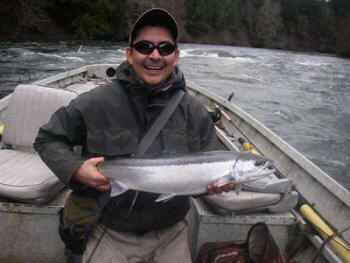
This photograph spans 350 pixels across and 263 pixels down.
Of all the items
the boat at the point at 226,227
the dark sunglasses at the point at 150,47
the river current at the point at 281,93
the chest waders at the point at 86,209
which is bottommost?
the river current at the point at 281,93

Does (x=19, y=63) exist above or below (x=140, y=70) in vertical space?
below

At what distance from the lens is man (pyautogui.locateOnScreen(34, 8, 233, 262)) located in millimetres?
2570

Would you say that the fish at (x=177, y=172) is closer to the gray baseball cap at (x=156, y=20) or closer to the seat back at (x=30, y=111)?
the gray baseball cap at (x=156, y=20)

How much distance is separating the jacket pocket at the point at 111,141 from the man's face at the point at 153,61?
1.31 ft

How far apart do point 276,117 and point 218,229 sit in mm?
11746

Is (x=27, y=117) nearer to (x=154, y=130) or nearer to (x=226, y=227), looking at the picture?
(x=154, y=130)

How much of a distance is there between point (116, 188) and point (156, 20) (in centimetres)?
122

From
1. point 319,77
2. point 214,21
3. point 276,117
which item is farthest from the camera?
point 214,21

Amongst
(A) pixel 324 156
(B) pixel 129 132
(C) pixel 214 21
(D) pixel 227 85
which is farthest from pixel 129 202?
(C) pixel 214 21

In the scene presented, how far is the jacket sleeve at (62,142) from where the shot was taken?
2.50 m

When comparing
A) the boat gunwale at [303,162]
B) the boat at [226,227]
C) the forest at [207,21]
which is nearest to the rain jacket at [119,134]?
the boat at [226,227]

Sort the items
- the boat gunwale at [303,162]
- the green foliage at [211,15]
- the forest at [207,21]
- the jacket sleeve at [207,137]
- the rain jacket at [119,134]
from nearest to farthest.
Result: the rain jacket at [119,134]
the jacket sleeve at [207,137]
the boat gunwale at [303,162]
the forest at [207,21]
the green foliage at [211,15]

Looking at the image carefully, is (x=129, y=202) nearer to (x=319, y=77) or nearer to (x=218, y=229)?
(x=218, y=229)

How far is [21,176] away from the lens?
358 cm
